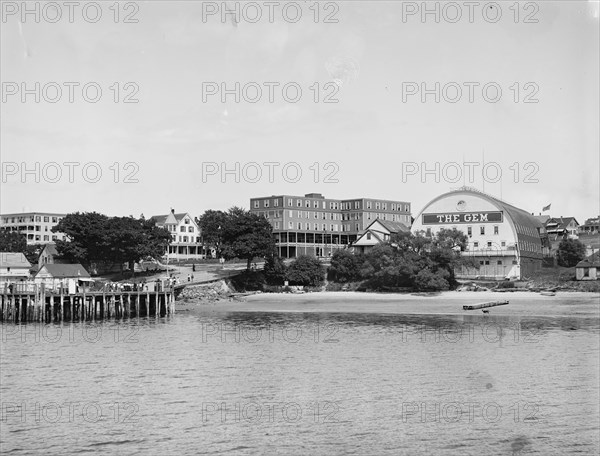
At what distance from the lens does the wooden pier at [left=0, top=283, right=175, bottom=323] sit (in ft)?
238

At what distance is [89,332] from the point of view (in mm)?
59531

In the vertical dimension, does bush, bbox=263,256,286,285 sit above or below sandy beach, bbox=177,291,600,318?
above

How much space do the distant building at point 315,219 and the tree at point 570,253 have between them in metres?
35.9

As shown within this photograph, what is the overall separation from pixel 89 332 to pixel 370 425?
122ft

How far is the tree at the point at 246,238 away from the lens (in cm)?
10619

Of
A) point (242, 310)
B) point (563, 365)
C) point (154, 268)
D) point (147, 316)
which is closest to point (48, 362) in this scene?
point (563, 365)

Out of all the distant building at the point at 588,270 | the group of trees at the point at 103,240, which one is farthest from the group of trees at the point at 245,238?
the distant building at the point at 588,270

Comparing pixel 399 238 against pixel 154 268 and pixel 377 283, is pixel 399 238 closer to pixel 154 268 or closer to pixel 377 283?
pixel 377 283

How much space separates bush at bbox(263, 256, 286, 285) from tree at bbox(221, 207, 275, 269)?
1873mm

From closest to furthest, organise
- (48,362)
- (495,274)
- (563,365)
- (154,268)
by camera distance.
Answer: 1. (563,365)
2. (48,362)
3. (495,274)
4. (154,268)

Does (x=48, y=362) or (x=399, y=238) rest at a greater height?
(x=399, y=238)

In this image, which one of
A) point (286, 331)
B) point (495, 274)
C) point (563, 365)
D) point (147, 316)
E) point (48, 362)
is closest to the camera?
point (563, 365)

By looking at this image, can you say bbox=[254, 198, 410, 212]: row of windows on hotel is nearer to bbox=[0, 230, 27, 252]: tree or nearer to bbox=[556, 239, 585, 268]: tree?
bbox=[0, 230, 27, 252]: tree

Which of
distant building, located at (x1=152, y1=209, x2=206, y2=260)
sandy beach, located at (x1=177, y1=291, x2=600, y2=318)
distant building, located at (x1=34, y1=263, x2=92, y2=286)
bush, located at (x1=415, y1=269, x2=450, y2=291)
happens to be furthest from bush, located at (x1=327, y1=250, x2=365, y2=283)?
distant building, located at (x1=152, y1=209, x2=206, y2=260)
